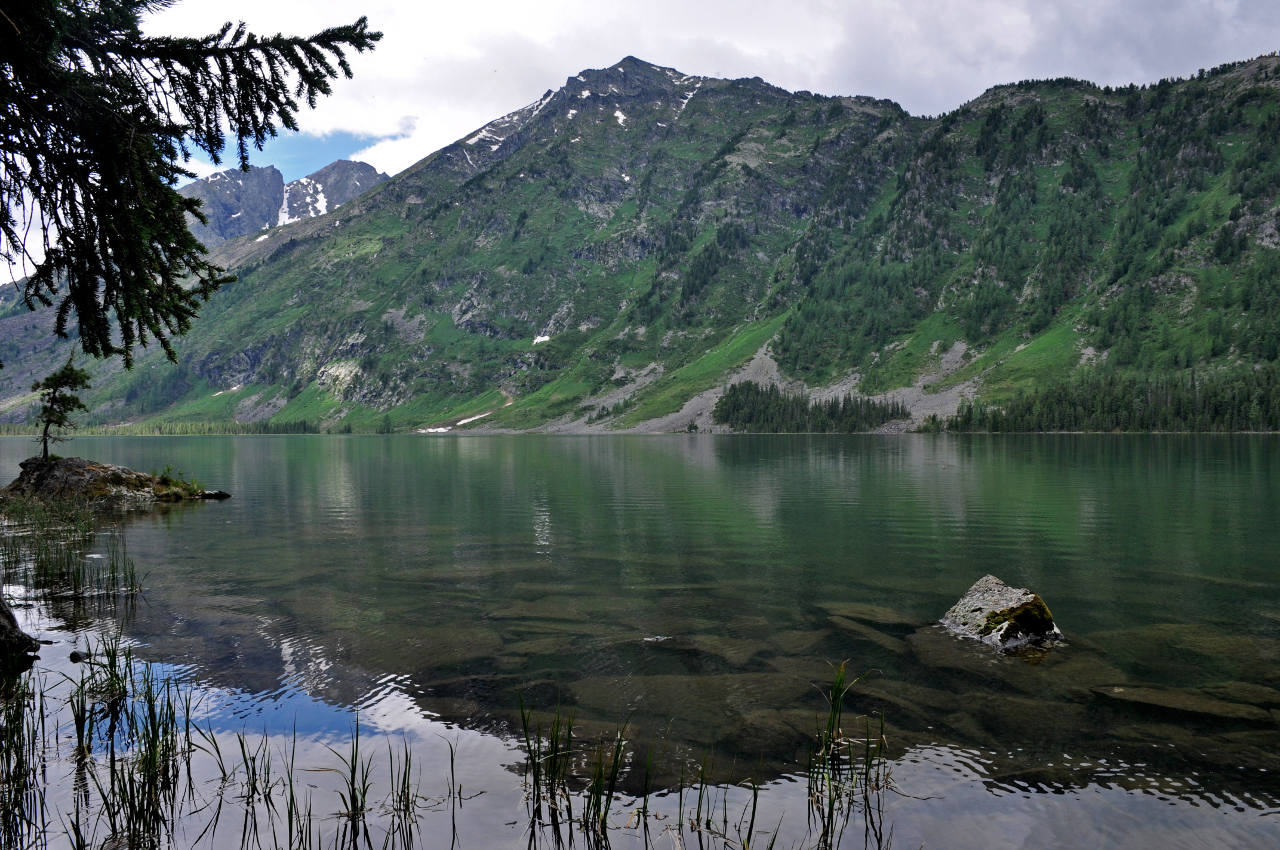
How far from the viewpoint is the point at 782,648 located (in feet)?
64.4

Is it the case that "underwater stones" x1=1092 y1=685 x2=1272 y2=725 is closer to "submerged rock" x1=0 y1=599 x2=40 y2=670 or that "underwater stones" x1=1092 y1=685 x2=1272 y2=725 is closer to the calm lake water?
the calm lake water

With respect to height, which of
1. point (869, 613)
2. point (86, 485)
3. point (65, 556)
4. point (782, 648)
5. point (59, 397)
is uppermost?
point (59, 397)

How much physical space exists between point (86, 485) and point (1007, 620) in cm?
6703

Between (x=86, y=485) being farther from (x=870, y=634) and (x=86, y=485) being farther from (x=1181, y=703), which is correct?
(x=1181, y=703)

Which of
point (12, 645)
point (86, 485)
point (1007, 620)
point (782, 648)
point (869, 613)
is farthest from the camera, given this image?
point (86, 485)

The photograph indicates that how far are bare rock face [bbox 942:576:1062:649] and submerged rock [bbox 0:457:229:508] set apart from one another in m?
60.4

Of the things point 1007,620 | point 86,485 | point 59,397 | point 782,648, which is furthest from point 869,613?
point 59,397

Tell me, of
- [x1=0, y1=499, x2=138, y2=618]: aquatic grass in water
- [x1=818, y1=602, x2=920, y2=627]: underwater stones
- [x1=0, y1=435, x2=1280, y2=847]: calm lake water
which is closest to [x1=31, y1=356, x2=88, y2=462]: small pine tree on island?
[x1=0, y1=499, x2=138, y2=618]: aquatic grass in water

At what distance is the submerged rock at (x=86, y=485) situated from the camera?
A: 55219 mm

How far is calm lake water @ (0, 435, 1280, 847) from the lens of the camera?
11898mm

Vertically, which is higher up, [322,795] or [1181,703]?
[322,795]

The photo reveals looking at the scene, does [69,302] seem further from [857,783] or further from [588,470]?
[588,470]

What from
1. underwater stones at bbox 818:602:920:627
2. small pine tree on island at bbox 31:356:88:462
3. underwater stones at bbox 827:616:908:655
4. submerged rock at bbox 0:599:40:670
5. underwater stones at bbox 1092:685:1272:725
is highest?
small pine tree on island at bbox 31:356:88:462

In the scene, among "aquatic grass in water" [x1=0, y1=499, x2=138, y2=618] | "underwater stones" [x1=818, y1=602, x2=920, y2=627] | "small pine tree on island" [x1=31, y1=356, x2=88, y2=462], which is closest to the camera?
"underwater stones" [x1=818, y1=602, x2=920, y2=627]
